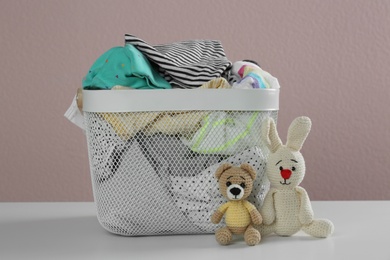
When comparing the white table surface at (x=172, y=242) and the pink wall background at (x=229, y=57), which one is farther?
the pink wall background at (x=229, y=57)

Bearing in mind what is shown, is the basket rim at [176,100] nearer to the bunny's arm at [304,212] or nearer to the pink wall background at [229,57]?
the bunny's arm at [304,212]

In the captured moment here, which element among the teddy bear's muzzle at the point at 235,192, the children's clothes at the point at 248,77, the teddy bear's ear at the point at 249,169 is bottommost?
the teddy bear's muzzle at the point at 235,192

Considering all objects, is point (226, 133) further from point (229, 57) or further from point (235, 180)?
point (229, 57)

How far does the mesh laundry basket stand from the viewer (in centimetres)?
100

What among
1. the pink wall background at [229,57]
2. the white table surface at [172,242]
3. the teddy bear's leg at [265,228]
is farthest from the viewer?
the pink wall background at [229,57]

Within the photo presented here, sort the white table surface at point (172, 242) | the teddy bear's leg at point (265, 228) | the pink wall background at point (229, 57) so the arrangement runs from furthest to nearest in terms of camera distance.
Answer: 1. the pink wall background at point (229, 57)
2. the teddy bear's leg at point (265, 228)
3. the white table surface at point (172, 242)

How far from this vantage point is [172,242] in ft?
3.29

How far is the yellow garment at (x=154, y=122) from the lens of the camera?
1005 millimetres

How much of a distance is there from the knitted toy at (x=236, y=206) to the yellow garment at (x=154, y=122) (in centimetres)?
8

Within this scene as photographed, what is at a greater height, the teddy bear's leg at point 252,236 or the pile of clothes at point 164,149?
the pile of clothes at point 164,149

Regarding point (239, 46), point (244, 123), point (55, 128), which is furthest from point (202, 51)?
point (55, 128)

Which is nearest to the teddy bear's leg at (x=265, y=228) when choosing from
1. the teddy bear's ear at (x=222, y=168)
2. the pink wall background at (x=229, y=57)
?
the teddy bear's ear at (x=222, y=168)

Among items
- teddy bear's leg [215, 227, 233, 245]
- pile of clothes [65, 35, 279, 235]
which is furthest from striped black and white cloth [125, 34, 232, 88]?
teddy bear's leg [215, 227, 233, 245]

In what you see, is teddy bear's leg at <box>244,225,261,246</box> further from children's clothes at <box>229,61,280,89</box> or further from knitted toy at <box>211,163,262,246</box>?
children's clothes at <box>229,61,280,89</box>
